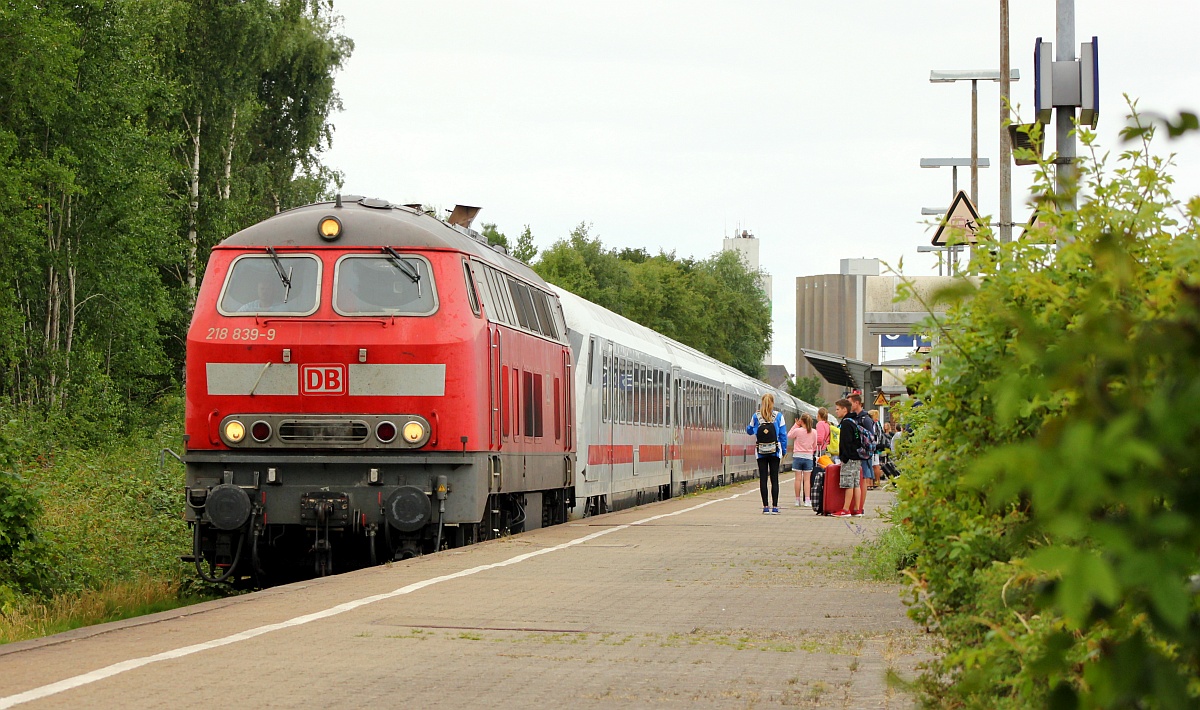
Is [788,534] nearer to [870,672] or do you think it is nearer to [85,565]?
[85,565]

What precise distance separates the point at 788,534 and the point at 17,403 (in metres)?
26.4

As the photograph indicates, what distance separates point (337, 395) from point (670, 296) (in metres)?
87.2

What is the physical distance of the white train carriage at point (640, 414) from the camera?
75.9 feet

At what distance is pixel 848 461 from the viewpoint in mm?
22250

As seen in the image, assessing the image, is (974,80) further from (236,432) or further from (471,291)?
(236,432)

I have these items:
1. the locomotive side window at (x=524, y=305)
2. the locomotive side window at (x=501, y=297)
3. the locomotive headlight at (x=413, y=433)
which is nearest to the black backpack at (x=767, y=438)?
the locomotive side window at (x=524, y=305)

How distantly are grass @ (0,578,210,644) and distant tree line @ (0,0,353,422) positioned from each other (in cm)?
1702

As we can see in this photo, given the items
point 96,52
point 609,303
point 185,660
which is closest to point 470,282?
point 185,660

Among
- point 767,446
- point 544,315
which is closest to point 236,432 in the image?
point 544,315

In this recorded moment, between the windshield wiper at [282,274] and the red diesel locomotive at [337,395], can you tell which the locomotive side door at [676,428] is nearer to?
the red diesel locomotive at [337,395]

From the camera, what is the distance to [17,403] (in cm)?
3878

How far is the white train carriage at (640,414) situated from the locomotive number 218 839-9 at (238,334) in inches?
293

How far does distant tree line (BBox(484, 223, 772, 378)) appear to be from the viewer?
95.4 meters

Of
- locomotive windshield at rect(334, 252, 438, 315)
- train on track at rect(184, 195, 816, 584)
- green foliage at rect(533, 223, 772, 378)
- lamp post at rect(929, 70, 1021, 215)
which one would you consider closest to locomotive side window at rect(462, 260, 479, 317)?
train on track at rect(184, 195, 816, 584)
